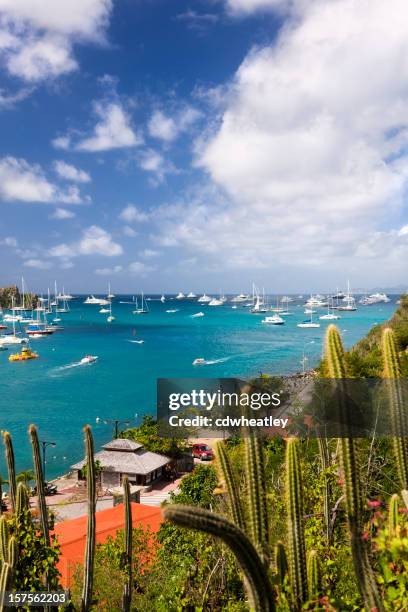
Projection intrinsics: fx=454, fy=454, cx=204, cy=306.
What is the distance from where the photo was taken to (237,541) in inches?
125

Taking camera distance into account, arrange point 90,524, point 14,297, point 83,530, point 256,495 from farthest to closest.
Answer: point 14,297 → point 83,530 → point 90,524 → point 256,495

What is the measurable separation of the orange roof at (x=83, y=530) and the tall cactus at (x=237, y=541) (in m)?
10.1

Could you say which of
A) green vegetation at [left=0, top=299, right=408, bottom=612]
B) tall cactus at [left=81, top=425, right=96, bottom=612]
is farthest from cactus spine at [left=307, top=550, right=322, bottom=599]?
tall cactus at [left=81, top=425, right=96, bottom=612]

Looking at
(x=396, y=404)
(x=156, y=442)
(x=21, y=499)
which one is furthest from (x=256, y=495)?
(x=156, y=442)

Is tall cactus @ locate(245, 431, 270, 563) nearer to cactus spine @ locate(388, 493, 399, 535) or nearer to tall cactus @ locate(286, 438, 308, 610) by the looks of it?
tall cactus @ locate(286, 438, 308, 610)

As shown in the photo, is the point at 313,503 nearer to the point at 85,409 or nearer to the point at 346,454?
the point at 346,454

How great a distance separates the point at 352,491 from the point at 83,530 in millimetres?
14249

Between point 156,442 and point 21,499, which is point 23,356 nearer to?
point 156,442

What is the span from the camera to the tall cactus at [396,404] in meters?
4.55

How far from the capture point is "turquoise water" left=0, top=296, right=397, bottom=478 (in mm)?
40125

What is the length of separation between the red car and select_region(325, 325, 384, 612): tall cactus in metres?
28.4

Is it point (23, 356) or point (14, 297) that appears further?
point (14, 297)

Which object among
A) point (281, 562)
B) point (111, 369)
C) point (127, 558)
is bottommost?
point (111, 369)

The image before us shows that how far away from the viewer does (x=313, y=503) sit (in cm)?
970
